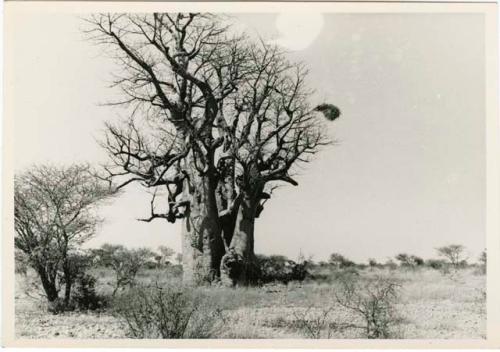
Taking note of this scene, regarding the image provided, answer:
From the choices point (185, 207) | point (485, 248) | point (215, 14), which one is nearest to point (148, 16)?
point (215, 14)

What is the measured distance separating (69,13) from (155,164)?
2.42 m

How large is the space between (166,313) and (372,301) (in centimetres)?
273

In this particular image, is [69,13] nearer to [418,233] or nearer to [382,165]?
[382,165]

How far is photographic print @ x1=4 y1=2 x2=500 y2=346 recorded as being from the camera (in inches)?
382

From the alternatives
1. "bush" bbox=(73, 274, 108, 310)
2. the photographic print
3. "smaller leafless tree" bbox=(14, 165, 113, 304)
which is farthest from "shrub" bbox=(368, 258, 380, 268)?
"smaller leafless tree" bbox=(14, 165, 113, 304)

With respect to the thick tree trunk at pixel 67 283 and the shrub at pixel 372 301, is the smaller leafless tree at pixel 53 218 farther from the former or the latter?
the shrub at pixel 372 301

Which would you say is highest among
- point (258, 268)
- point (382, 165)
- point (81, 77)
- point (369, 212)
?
point (81, 77)

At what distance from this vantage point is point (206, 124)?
1046cm

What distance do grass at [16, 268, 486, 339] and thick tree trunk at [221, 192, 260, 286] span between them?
0.44 m

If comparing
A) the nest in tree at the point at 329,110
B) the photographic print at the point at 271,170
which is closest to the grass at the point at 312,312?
the photographic print at the point at 271,170

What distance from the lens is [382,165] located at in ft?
33.6

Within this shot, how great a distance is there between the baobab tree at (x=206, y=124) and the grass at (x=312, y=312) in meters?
0.92

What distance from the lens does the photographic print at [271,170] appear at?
382 inches

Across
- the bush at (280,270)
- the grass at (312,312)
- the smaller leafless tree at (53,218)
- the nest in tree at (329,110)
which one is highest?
the nest in tree at (329,110)
